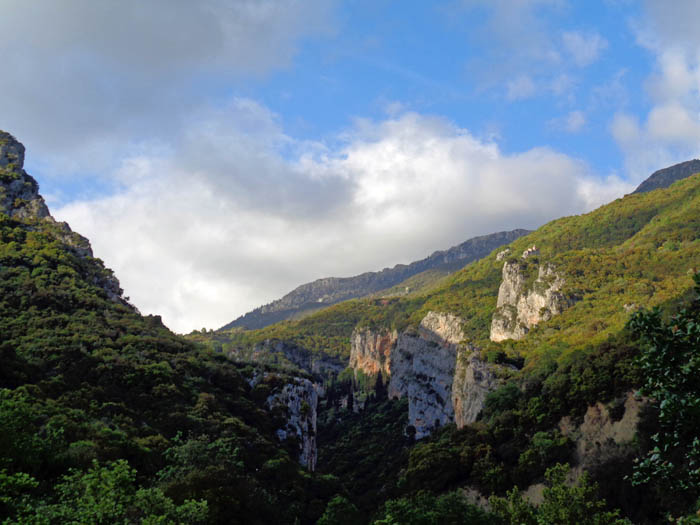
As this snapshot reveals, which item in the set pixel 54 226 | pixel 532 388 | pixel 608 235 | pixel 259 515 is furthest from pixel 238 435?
pixel 608 235

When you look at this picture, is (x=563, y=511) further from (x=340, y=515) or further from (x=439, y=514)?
(x=340, y=515)

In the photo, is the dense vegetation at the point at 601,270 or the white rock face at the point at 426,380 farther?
the white rock face at the point at 426,380

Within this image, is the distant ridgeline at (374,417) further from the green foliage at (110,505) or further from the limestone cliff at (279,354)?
the limestone cliff at (279,354)

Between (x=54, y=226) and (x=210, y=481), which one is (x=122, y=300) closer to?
(x=54, y=226)

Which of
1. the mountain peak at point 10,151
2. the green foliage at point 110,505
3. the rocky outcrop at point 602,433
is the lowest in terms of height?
the rocky outcrop at point 602,433

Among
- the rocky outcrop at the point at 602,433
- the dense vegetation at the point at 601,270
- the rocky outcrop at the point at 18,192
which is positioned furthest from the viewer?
the dense vegetation at the point at 601,270

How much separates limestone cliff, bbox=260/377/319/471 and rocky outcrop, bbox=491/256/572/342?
52476 millimetres

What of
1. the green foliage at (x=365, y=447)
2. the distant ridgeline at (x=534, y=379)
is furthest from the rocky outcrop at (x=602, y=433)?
the green foliage at (x=365, y=447)

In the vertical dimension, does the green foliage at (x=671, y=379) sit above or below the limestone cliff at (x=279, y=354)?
below

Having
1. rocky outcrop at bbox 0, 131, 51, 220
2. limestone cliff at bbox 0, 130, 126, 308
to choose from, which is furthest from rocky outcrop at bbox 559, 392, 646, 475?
rocky outcrop at bbox 0, 131, 51, 220

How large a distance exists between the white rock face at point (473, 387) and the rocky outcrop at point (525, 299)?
73.9ft

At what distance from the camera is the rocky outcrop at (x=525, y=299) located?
10700 centimetres

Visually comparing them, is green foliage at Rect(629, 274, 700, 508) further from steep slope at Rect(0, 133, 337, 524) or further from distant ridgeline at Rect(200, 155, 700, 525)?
steep slope at Rect(0, 133, 337, 524)

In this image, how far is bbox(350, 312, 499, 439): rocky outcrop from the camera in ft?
286
